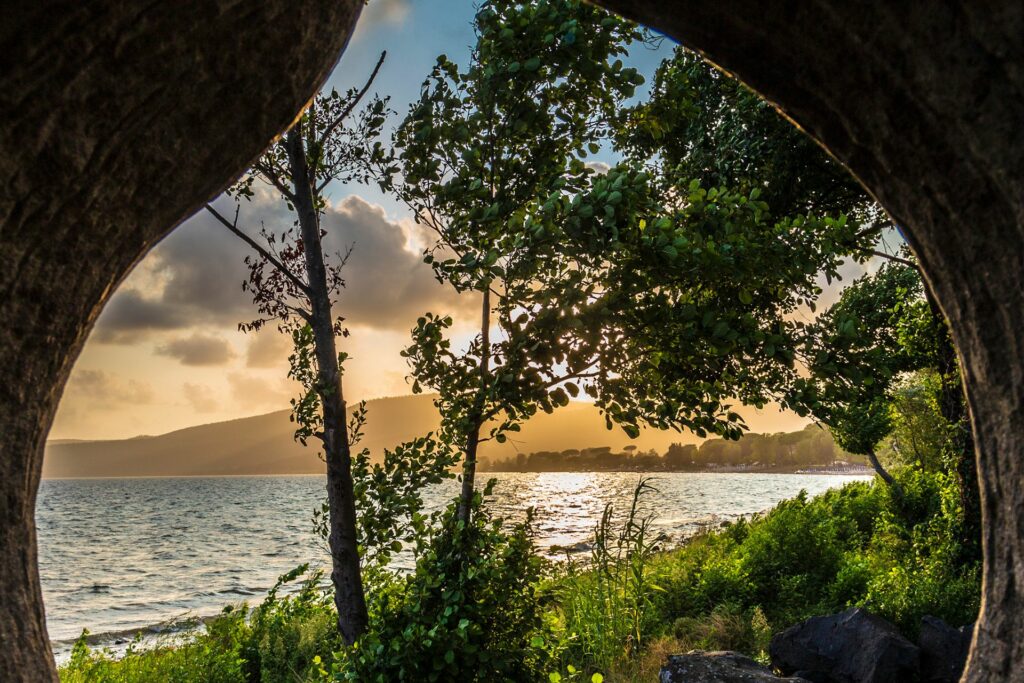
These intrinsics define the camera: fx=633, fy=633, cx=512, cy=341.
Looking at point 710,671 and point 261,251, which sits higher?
point 261,251

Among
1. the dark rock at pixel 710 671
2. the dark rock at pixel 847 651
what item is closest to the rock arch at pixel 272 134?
the dark rock at pixel 710 671

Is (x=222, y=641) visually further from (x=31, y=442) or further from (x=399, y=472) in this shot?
(x=31, y=442)

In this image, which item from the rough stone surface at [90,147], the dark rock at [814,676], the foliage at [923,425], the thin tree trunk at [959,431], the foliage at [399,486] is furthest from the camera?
the foliage at [923,425]

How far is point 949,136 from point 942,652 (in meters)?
6.29

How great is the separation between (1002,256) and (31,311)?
2.33m

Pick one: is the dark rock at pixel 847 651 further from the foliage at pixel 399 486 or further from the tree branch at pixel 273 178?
the tree branch at pixel 273 178

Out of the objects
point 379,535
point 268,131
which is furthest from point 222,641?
point 268,131

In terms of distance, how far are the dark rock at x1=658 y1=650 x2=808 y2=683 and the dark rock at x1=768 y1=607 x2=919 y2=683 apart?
1.47m

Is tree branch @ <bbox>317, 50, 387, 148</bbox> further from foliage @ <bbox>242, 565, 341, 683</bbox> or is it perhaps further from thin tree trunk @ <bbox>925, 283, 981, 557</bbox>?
thin tree trunk @ <bbox>925, 283, 981, 557</bbox>

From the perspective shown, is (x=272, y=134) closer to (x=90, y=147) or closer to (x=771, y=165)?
(x=90, y=147)

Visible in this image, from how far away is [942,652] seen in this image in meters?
5.91

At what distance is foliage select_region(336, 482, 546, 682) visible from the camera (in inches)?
154

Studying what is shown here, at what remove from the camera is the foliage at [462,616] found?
154 inches

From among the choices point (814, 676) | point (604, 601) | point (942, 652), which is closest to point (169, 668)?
point (604, 601)
